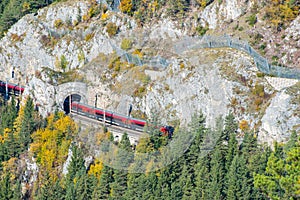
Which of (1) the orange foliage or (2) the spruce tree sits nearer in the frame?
(2) the spruce tree

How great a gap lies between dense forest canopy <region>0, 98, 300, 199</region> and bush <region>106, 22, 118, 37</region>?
12901 millimetres

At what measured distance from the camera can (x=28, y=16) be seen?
477ft

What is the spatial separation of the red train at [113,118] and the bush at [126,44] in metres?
9.41

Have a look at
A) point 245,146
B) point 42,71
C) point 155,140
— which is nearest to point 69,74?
point 42,71

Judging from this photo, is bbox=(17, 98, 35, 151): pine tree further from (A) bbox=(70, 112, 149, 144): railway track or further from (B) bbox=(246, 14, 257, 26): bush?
(B) bbox=(246, 14, 257, 26): bush

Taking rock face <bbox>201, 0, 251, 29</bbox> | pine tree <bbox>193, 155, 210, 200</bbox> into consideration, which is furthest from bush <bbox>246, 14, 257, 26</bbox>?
pine tree <bbox>193, 155, 210, 200</bbox>

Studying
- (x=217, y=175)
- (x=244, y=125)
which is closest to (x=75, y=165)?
(x=244, y=125)

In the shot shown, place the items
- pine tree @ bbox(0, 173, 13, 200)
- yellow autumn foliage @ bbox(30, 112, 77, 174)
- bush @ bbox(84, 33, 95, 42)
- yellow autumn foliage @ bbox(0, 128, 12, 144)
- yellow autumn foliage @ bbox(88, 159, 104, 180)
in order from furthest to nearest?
1. bush @ bbox(84, 33, 95, 42)
2. yellow autumn foliage @ bbox(0, 128, 12, 144)
3. yellow autumn foliage @ bbox(30, 112, 77, 174)
4. pine tree @ bbox(0, 173, 13, 200)
5. yellow autumn foliage @ bbox(88, 159, 104, 180)

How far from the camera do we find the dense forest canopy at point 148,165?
92.4 metres

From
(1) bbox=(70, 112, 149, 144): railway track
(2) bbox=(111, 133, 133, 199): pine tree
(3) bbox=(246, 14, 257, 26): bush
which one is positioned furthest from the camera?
(3) bbox=(246, 14, 257, 26): bush

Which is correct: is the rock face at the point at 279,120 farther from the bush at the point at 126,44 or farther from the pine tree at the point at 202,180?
the bush at the point at 126,44

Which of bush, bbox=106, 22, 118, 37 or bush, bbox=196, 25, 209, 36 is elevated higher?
bush, bbox=196, 25, 209, 36

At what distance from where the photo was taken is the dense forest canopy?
303ft

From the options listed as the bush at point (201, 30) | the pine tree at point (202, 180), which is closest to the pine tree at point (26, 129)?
the bush at point (201, 30)
